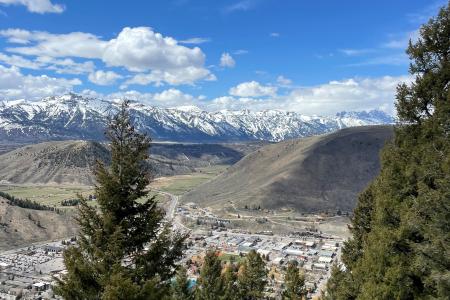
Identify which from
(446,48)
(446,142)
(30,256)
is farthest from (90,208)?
(30,256)

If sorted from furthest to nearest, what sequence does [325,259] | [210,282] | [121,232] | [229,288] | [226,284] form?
[325,259] → [226,284] → [229,288] → [210,282] → [121,232]

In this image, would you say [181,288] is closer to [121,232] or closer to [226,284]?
[226,284]

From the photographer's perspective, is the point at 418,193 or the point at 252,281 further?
the point at 252,281

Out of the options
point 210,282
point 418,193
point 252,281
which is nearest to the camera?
point 418,193

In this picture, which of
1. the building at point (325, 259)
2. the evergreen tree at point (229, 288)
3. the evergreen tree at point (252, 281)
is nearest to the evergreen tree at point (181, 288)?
the evergreen tree at point (229, 288)

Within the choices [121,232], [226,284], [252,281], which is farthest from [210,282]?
[121,232]

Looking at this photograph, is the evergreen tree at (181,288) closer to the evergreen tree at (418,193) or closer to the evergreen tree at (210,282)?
the evergreen tree at (210,282)
